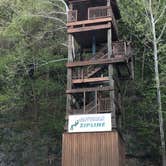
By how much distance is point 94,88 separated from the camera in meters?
19.6

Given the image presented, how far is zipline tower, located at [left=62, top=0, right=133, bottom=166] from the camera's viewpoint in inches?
709

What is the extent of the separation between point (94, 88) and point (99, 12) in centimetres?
486

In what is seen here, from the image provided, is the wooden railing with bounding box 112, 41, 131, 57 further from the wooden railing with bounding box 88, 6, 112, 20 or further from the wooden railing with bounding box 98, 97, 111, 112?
the wooden railing with bounding box 98, 97, 111, 112

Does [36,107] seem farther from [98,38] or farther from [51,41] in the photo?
[98,38]

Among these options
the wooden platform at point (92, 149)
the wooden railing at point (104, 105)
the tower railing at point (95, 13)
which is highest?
the tower railing at point (95, 13)

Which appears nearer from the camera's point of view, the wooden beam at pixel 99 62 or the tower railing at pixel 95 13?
the wooden beam at pixel 99 62

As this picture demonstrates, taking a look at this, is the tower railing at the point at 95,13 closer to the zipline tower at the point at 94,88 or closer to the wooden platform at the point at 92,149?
the zipline tower at the point at 94,88

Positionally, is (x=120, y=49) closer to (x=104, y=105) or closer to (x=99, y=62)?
(x=99, y=62)

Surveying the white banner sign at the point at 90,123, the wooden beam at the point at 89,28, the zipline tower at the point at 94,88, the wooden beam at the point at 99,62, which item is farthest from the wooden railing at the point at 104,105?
the wooden beam at the point at 89,28

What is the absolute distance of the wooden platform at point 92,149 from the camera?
17734 millimetres

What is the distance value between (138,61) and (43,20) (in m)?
8.87

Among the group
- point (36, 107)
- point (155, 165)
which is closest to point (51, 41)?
point (36, 107)

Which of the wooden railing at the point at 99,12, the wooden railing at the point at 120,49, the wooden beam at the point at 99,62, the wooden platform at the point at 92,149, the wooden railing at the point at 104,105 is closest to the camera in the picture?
the wooden platform at the point at 92,149

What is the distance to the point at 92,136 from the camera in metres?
18.2
